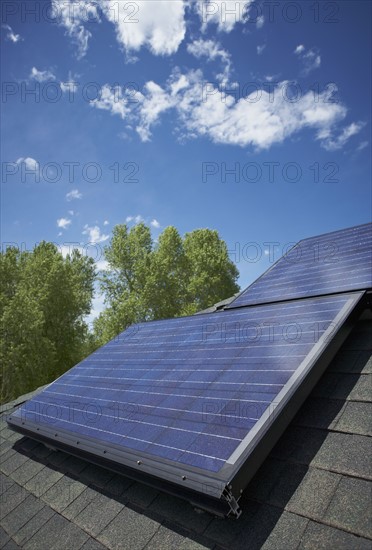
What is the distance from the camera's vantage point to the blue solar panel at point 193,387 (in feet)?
10.2

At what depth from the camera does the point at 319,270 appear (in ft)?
21.4

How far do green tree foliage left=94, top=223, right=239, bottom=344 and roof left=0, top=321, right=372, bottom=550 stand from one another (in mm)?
23312

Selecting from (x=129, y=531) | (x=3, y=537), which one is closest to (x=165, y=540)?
(x=129, y=531)

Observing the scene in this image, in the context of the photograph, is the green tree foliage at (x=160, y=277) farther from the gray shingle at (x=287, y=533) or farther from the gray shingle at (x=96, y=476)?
the gray shingle at (x=287, y=533)

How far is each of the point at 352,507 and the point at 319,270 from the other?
4677 mm

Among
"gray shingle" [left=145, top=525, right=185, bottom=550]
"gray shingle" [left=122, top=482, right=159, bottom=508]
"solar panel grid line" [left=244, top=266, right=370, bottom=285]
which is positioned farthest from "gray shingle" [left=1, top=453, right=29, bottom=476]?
"solar panel grid line" [left=244, top=266, right=370, bottom=285]

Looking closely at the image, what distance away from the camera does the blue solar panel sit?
3.11m

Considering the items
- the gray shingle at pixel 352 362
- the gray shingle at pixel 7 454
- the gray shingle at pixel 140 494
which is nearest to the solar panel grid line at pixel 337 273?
the gray shingle at pixel 352 362

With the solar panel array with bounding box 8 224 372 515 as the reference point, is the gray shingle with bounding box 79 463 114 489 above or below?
below

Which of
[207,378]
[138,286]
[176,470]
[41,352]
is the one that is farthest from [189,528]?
[138,286]

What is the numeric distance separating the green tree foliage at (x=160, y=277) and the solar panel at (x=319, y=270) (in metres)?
20.0

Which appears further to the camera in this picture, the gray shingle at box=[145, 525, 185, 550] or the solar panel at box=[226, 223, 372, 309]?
the solar panel at box=[226, 223, 372, 309]

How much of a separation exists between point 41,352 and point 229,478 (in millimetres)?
21195

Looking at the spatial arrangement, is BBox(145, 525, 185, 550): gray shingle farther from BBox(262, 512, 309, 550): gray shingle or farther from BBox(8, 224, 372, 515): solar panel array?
BBox(262, 512, 309, 550): gray shingle
